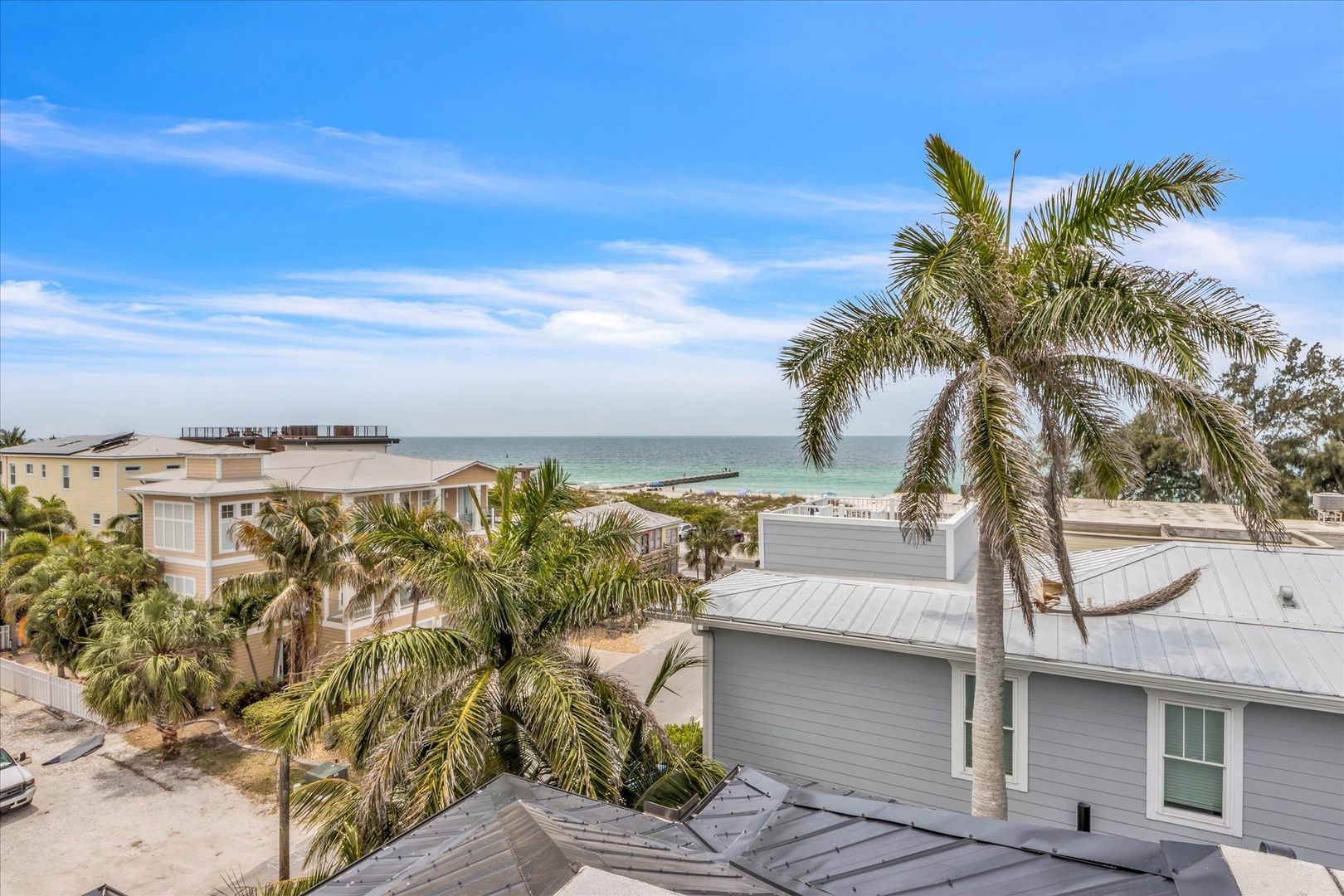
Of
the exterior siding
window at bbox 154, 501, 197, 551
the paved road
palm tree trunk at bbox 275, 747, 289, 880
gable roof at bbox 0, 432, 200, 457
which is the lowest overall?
the paved road

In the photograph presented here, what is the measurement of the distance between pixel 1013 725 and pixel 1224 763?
183cm

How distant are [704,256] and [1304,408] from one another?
27.6 metres

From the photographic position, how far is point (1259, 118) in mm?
11008

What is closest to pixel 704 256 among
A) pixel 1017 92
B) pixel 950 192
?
pixel 1017 92

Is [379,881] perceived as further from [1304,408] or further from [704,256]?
[1304,408]

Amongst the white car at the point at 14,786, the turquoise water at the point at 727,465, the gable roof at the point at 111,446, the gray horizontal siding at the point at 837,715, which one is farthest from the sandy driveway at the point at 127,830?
the turquoise water at the point at 727,465

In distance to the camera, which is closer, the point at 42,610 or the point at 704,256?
the point at 42,610

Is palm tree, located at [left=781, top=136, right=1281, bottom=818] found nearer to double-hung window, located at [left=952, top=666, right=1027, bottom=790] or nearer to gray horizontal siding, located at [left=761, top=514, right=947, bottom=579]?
double-hung window, located at [left=952, top=666, right=1027, bottom=790]

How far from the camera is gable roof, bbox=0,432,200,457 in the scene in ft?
87.0

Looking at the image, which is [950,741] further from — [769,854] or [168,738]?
[168,738]

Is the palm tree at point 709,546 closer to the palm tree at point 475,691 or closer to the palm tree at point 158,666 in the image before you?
the palm tree at point 158,666

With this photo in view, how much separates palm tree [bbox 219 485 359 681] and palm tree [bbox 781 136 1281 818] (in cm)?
1214

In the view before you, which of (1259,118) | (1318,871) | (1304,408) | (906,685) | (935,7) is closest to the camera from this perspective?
(1318,871)

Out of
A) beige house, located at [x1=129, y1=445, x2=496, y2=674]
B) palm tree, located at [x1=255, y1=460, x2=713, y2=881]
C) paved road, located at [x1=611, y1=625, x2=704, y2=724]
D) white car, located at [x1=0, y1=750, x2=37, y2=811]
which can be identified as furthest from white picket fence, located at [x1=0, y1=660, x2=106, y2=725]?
palm tree, located at [x1=255, y1=460, x2=713, y2=881]
